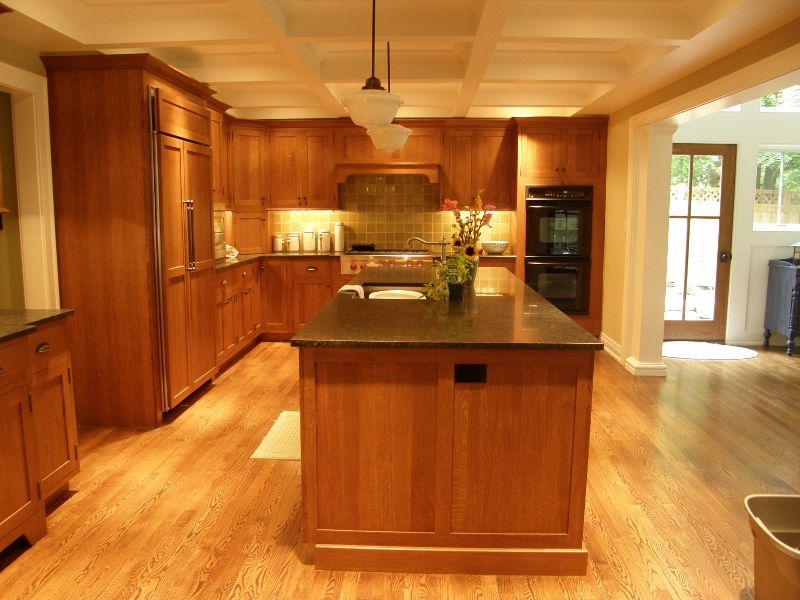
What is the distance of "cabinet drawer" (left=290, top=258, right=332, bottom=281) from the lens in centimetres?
631

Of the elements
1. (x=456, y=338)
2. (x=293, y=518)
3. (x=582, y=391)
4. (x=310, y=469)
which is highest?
(x=456, y=338)

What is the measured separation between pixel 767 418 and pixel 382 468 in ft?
10.2

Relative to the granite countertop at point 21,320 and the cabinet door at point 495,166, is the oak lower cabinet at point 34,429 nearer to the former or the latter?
the granite countertop at point 21,320

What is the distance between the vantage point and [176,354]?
399cm

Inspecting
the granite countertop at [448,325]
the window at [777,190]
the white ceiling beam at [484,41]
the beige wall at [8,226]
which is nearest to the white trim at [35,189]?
the beige wall at [8,226]

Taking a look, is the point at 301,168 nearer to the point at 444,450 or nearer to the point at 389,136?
the point at 389,136

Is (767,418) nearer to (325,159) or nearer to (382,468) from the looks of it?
(382,468)

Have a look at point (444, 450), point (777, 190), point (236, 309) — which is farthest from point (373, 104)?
point (777, 190)

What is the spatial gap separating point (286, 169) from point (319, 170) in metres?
0.36

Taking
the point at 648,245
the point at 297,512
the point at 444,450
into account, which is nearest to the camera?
the point at 444,450

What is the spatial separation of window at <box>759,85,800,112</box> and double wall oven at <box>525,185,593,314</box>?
208 cm

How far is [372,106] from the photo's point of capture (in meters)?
2.64

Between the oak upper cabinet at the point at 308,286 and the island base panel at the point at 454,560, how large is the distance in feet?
13.6

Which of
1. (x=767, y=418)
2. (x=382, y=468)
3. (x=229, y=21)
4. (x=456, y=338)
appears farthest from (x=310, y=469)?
(x=767, y=418)
